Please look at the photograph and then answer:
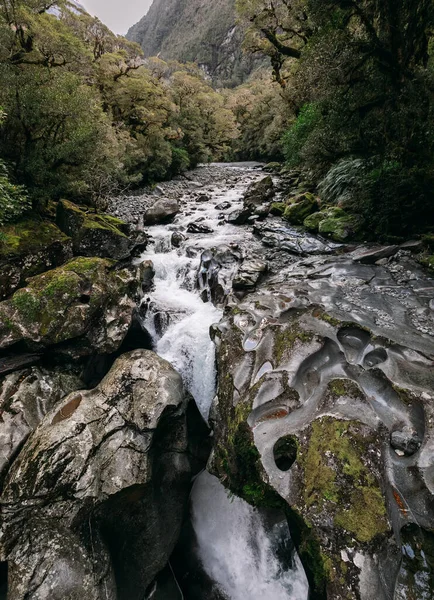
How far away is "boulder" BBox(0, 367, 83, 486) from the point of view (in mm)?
5305

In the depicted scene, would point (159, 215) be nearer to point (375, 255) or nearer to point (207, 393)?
point (375, 255)

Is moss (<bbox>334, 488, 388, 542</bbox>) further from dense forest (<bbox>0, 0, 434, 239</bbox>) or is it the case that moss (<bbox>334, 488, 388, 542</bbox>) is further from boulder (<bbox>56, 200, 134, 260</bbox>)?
boulder (<bbox>56, 200, 134, 260</bbox>)

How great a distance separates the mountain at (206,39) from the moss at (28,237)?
139 meters

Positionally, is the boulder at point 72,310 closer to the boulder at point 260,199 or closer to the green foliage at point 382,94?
the green foliage at point 382,94

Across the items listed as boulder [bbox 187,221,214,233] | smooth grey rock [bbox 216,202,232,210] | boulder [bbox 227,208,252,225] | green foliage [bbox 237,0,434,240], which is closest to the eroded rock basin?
green foliage [bbox 237,0,434,240]

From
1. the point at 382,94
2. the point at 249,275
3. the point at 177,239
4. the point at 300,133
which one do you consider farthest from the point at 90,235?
the point at 300,133

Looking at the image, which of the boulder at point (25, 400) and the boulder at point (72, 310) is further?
the boulder at point (72, 310)

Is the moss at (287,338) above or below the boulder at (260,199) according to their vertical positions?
below

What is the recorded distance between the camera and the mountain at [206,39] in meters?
134

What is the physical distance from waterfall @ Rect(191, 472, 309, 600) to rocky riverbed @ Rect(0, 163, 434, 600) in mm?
Result: 24

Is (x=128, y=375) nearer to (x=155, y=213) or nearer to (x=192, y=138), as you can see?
(x=155, y=213)

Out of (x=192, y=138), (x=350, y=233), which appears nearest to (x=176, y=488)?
(x=350, y=233)

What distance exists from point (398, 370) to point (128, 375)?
4.79m

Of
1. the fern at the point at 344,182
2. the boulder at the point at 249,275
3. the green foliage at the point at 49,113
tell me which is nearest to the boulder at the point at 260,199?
the fern at the point at 344,182
